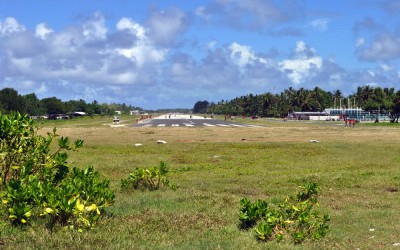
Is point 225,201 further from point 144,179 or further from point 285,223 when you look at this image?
point 285,223

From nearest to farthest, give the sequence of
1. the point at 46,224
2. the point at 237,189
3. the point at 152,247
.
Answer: the point at 152,247
the point at 46,224
the point at 237,189

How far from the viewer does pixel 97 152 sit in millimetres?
34750

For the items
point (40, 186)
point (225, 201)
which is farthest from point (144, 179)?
point (40, 186)

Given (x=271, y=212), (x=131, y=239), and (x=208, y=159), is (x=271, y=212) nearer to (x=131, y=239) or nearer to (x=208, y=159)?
(x=131, y=239)

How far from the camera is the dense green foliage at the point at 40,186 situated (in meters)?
9.62

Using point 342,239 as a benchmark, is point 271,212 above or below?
above

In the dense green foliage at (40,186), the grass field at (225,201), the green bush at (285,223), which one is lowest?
the grass field at (225,201)

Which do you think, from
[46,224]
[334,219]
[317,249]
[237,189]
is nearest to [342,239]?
[317,249]

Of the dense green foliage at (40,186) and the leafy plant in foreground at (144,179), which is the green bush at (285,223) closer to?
the dense green foliage at (40,186)

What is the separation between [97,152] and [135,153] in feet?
10.4

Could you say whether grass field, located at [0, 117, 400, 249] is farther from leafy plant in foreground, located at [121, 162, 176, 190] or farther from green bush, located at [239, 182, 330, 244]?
leafy plant in foreground, located at [121, 162, 176, 190]

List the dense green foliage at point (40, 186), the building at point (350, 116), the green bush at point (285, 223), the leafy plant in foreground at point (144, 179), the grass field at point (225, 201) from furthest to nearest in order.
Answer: the building at point (350, 116)
the leafy plant in foreground at point (144, 179)
the green bush at point (285, 223)
the dense green foliage at point (40, 186)
the grass field at point (225, 201)

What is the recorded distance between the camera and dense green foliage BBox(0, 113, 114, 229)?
9617mm

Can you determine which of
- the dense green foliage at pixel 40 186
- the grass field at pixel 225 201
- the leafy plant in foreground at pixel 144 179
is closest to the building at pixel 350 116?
the grass field at pixel 225 201
